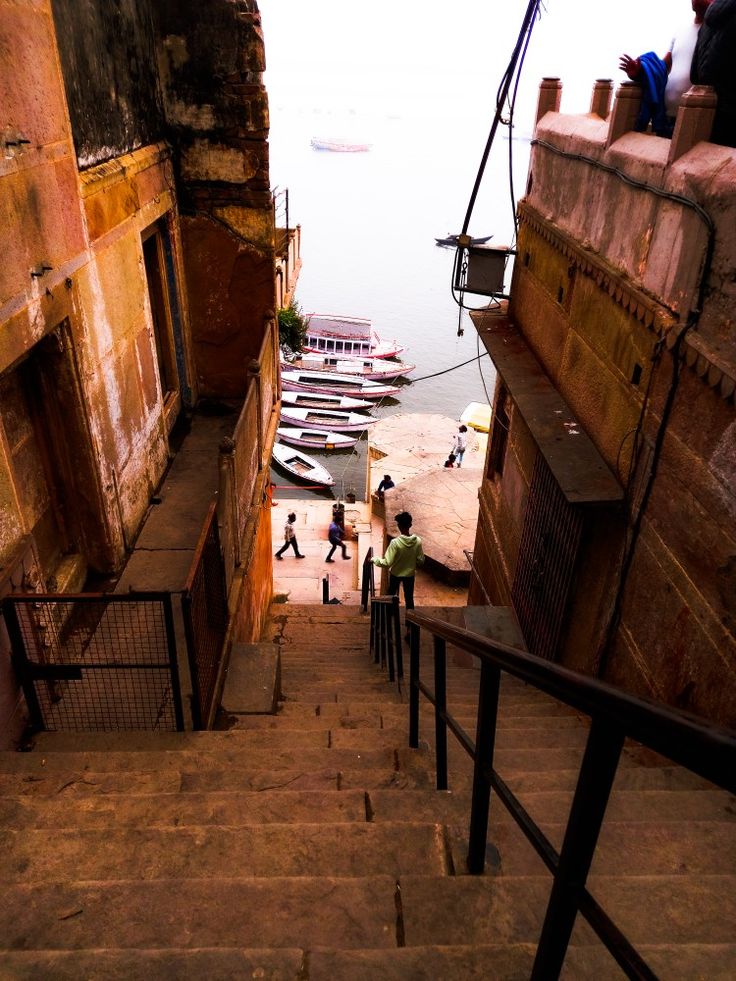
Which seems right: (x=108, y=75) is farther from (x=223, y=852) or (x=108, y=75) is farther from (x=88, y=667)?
(x=223, y=852)

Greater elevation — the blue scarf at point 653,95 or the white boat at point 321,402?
the blue scarf at point 653,95

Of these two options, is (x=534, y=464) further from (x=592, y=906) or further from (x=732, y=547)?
(x=592, y=906)

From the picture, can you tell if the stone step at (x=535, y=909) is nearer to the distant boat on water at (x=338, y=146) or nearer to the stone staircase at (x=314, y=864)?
the stone staircase at (x=314, y=864)

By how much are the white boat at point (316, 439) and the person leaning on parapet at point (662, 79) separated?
75.6 ft

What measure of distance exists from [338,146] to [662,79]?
154118 mm

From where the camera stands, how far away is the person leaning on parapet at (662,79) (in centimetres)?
490

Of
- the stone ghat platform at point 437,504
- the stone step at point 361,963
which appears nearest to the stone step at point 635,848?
the stone step at point 361,963

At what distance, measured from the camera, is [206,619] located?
14.9ft

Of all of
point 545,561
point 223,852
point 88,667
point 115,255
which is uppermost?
point 115,255

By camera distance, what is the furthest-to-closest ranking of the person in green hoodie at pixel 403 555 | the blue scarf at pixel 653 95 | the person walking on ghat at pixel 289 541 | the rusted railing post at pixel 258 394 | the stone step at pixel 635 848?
the person walking on ghat at pixel 289 541
the person in green hoodie at pixel 403 555
the rusted railing post at pixel 258 394
the blue scarf at pixel 653 95
the stone step at pixel 635 848

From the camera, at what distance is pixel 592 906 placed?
4.50 feet

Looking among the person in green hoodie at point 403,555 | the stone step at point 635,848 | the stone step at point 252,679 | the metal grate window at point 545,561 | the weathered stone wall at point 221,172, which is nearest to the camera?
the stone step at point 635,848

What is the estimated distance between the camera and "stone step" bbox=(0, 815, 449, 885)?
2.45 m

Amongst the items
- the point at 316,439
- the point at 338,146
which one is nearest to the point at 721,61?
the point at 316,439
